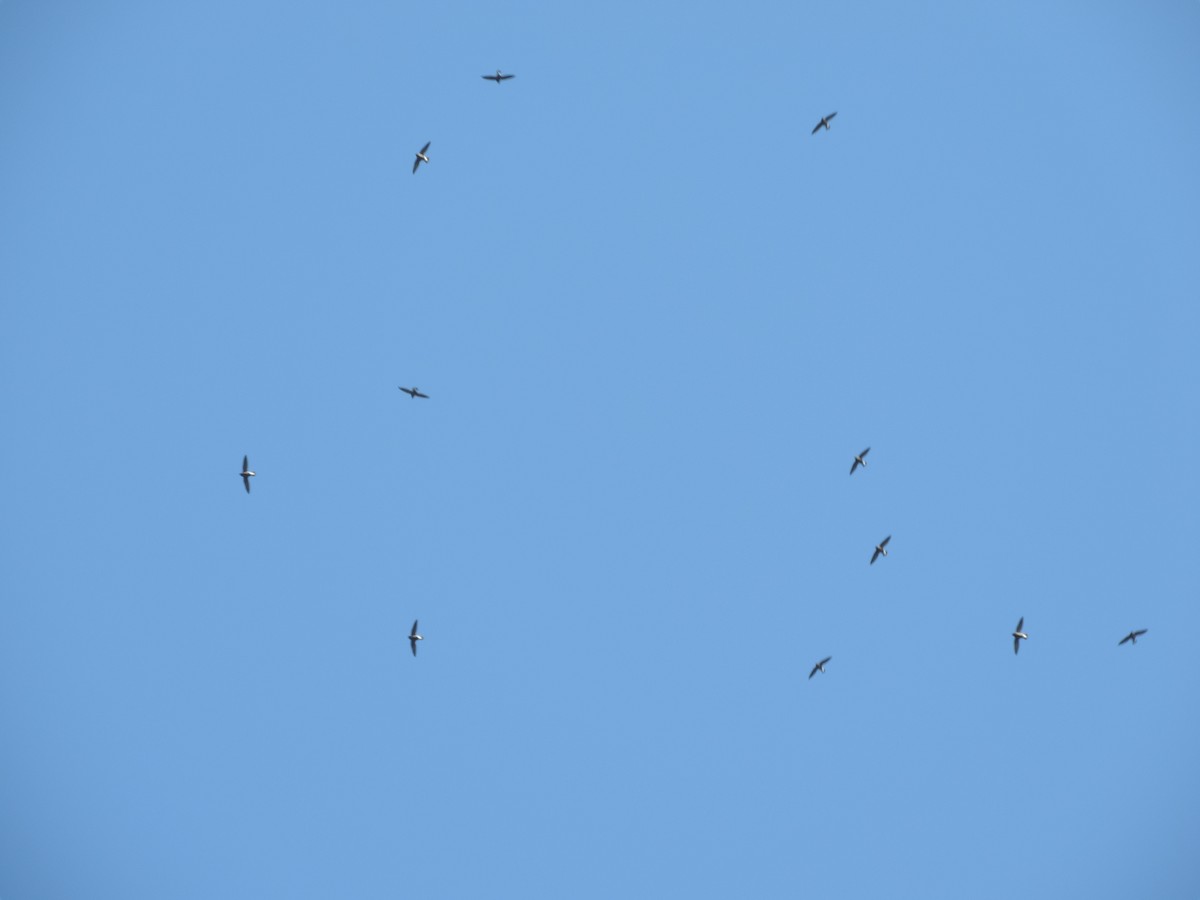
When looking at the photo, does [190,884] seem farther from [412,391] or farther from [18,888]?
[412,391]

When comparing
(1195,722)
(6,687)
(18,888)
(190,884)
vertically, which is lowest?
(18,888)

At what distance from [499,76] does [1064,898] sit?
306 ft

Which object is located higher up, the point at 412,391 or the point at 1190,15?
the point at 1190,15

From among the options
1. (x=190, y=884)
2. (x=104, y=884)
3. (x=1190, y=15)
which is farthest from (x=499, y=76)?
(x=1190, y=15)

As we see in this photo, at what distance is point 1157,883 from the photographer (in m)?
108

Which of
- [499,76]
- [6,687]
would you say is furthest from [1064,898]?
[6,687]

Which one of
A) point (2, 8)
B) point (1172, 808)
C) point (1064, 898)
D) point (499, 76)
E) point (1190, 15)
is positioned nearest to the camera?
point (499, 76)

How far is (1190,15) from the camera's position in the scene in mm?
146125

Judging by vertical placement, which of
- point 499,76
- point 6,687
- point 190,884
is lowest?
point 190,884

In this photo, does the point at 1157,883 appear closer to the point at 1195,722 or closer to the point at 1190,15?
the point at 1195,722

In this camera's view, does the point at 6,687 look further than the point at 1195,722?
Yes

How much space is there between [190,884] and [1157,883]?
98.5m

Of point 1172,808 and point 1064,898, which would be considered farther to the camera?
point 1172,808

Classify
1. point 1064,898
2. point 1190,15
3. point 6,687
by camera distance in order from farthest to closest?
1. point 1190,15
2. point 6,687
3. point 1064,898
